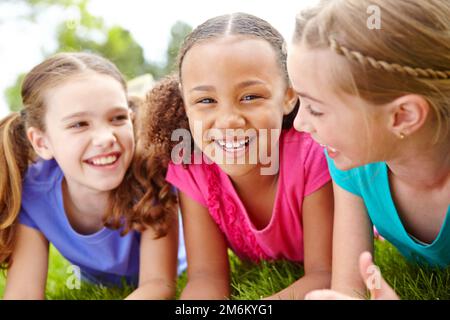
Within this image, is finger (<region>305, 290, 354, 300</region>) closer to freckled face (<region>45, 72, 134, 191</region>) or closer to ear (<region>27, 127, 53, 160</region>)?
freckled face (<region>45, 72, 134, 191</region>)

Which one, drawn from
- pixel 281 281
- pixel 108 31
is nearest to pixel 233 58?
pixel 281 281

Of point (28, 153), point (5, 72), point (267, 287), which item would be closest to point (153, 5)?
point (28, 153)

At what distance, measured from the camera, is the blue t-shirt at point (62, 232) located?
5.51 feet

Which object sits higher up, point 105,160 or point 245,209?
point 105,160

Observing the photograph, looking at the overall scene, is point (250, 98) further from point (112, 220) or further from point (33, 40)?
point (33, 40)

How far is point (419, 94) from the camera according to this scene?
1.02 m

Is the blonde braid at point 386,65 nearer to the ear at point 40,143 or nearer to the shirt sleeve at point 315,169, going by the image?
the shirt sleeve at point 315,169

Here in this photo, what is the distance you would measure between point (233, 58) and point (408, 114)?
41 centimetres

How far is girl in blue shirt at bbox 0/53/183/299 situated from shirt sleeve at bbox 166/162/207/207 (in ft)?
0.17

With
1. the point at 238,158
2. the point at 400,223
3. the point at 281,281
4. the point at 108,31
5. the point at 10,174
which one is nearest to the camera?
the point at 400,223

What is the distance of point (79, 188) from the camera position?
5.56 feet

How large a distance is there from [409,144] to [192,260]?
687mm

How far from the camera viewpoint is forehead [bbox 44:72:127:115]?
1546mm

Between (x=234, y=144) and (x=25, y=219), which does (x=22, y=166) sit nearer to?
(x=25, y=219)
